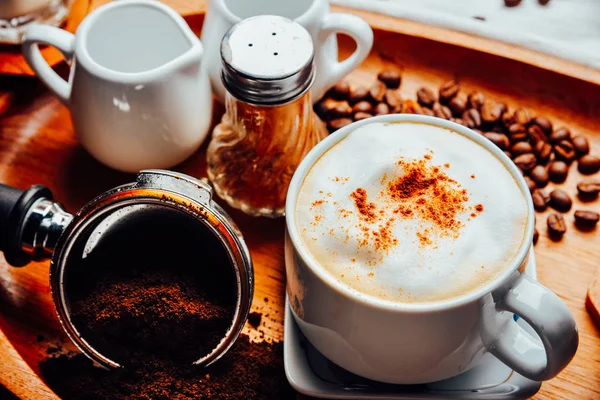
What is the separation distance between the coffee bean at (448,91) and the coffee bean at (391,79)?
0.28 ft

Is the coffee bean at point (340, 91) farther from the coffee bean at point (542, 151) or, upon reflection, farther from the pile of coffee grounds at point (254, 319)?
the pile of coffee grounds at point (254, 319)

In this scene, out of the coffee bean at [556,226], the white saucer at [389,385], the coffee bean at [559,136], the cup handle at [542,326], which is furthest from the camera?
the coffee bean at [559,136]

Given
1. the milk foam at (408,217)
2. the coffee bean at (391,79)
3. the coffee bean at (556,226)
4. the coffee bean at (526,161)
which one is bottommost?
the coffee bean at (556,226)

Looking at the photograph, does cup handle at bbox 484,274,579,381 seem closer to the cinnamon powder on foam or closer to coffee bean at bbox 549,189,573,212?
the cinnamon powder on foam

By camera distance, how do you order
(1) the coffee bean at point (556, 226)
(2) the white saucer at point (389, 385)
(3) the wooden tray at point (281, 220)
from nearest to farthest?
(2) the white saucer at point (389, 385)
(3) the wooden tray at point (281, 220)
(1) the coffee bean at point (556, 226)

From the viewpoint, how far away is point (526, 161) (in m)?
1.24

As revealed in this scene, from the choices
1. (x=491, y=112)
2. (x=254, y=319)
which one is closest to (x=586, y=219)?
(x=491, y=112)

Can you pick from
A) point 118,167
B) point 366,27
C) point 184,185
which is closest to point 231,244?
point 184,185

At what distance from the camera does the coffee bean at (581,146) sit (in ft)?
4.11

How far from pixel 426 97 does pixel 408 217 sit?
52 centimetres

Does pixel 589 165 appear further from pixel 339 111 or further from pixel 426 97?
pixel 339 111

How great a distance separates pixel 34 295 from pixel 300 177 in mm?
496

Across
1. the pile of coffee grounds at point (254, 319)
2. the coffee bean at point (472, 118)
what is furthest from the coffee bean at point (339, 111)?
the pile of coffee grounds at point (254, 319)

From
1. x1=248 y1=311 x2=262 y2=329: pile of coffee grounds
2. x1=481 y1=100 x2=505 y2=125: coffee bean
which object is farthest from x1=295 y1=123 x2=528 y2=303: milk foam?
x1=481 y1=100 x2=505 y2=125: coffee bean
